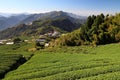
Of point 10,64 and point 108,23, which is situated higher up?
point 108,23

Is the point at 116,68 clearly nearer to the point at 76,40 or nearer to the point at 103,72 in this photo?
the point at 103,72

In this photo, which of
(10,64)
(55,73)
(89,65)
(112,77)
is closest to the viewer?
(112,77)

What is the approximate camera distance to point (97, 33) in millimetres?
92500

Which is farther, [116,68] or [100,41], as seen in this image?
[100,41]

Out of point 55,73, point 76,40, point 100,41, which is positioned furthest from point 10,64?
point 76,40

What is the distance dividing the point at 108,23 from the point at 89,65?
56.6m

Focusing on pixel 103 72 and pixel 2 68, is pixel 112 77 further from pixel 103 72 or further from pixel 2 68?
pixel 2 68

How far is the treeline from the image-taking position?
287 ft

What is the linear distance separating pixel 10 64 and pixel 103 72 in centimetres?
2331

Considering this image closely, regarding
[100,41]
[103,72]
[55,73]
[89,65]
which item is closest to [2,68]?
[55,73]

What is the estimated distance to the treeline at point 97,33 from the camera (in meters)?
87.6

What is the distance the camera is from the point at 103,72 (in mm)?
33219

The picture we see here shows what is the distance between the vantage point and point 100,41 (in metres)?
88.1

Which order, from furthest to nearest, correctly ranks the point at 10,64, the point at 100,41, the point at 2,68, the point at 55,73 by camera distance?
the point at 100,41, the point at 10,64, the point at 2,68, the point at 55,73
